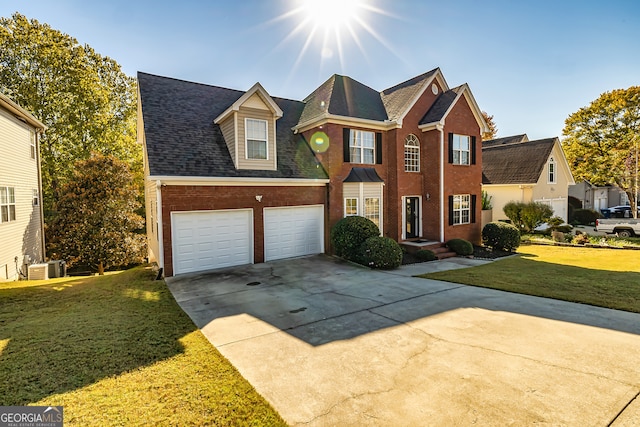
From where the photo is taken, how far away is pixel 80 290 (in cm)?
969

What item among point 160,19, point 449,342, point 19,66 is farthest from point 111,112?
point 449,342

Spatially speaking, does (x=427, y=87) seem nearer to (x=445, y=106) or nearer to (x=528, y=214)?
(x=445, y=106)

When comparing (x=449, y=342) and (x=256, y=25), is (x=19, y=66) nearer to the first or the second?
(x=256, y=25)

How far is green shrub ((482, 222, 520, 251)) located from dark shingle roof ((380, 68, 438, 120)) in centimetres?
824

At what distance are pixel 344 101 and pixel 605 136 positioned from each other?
3105cm

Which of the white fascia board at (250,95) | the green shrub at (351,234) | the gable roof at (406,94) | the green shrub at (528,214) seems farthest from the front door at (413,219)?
the green shrub at (528,214)

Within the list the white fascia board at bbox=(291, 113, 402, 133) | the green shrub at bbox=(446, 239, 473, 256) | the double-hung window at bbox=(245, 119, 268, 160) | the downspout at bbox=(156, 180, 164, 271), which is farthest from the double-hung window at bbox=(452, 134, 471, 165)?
the downspout at bbox=(156, 180, 164, 271)

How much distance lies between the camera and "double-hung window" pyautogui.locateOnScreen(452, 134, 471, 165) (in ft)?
56.5

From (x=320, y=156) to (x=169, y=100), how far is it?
7.21 metres

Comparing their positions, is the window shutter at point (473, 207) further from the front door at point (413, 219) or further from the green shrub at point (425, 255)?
the green shrub at point (425, 255)

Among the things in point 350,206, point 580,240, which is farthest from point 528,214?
point 350,206

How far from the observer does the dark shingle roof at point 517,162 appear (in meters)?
24.3

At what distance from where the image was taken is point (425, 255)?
1473 cm

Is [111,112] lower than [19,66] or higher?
lower
